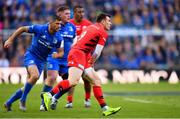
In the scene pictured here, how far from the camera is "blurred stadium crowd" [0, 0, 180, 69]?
31.2 meters

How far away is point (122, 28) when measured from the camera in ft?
107

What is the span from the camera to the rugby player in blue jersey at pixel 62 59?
16.3 meters

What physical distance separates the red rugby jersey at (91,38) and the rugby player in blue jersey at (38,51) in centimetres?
99

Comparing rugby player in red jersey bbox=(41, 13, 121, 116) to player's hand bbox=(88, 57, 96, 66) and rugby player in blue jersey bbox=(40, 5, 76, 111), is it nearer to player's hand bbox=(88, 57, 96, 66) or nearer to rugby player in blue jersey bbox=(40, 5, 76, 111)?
player's hand bbox=(88, 57, 96, 66)

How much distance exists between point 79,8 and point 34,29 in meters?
2.68

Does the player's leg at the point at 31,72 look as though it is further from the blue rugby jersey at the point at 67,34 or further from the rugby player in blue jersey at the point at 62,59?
the blue rugby jersey at the point at 67,34

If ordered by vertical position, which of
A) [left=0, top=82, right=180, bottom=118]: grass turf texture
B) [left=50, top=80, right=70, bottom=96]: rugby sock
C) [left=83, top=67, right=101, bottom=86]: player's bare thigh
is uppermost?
[left=83, top=67, right=101, bottom=86]: player's bare thigh

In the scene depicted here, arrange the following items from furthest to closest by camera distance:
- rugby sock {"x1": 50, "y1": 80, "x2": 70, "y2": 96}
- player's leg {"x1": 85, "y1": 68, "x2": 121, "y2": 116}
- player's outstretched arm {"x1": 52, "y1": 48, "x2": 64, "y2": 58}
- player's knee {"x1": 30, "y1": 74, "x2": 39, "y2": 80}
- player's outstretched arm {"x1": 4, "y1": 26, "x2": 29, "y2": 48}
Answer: player's outstretched arm {"x1": 52, "y1": 48, "x2": 64, "y2": 58}, player's knee {"x1": 30, "y1": 74, "x2": 39, "y2": 80}, player's outstretched arm {"x1": 4, "y1": 26, "x2": 29, "y2": 48}, rugby sock {"x1": 50, "y1": 80, "x2": 70, "y2": 96}, player's leg {"x1": 85, "y1": 68, "x2": 121, "y2": 116}

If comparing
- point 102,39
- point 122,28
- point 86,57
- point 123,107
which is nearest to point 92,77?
point 86,57

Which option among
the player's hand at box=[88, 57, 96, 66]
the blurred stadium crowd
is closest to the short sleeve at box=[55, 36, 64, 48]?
the player's hand at box=[88, 57, 96, 66]

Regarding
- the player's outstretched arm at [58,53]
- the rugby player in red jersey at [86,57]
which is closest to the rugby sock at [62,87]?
the rugby player in red jersey at [86,57]

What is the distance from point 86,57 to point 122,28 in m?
17.5

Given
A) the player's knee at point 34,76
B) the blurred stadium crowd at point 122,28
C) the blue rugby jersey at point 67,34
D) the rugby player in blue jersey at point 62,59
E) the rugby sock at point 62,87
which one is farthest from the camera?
the blurred stadium crowd at point 122,28

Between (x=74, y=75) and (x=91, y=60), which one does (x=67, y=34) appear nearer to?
(x=91, y=60)
